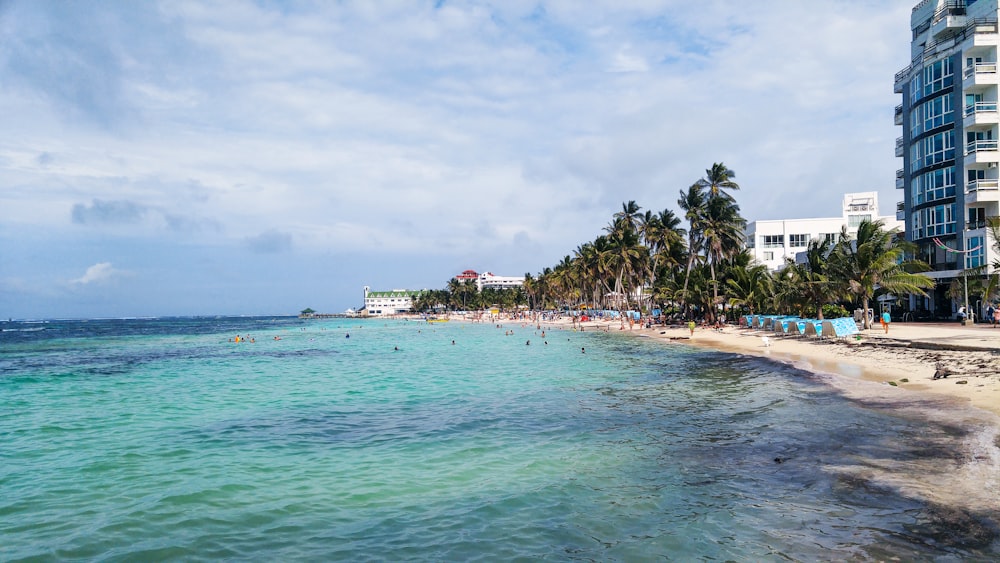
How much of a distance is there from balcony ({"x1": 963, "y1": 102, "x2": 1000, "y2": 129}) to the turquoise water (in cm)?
3220

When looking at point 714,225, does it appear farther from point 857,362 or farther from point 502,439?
point 502,439

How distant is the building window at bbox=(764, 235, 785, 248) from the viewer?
7588 cm

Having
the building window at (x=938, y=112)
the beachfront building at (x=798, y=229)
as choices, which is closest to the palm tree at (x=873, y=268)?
the building window at (x=938, y=112)

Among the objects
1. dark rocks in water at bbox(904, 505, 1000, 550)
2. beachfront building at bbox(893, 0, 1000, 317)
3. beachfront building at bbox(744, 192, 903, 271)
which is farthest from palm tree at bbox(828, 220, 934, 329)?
beachfront building at bbox(744, 192, 903, 271)

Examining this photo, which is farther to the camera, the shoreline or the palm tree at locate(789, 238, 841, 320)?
the palm tree at locate(789, 238, 841, 320)

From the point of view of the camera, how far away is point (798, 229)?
75.2 metres

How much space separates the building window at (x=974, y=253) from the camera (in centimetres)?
3972

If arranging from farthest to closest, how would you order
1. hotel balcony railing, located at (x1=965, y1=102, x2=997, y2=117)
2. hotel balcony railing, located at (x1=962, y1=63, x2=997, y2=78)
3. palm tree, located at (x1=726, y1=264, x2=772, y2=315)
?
palm tree, located at (x1=726, y1=264, x2=772, y2=315), hotel balcony railing, located at (x1=965, y1=102, x2=997, y2=117), hotel balcony railing, located at (x1=962, y1=63, x2=997, y2=78)

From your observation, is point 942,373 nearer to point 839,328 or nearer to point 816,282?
point 839,328

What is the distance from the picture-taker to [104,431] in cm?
1609

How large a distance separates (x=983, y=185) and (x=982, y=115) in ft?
16.3

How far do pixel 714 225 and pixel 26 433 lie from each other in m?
52.3

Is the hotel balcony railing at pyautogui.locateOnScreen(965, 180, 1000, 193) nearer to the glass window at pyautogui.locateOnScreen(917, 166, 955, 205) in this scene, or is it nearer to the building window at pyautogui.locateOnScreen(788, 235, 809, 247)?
the glass window at pyautogui.locateOnScreen(917, 166, 955, 205)

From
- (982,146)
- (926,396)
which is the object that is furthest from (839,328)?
(982,146)
